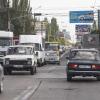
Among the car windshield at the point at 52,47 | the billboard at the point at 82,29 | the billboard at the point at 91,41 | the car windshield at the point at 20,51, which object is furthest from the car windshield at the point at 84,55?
the billboard at the point at 82,29

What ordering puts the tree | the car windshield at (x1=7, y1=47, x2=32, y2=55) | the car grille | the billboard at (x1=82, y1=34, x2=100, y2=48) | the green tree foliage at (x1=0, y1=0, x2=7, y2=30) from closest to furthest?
the car grille → the car windshield at (x1=7, y1=47, x2=32, y2=55) → the billboard at (x1=82, y1=34, x2=100, y2=48) → the green tree foliage at (x1=0, y1=0, x2=7, y2=30) → the tree

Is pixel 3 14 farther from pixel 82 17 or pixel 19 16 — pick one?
pixel 82 17

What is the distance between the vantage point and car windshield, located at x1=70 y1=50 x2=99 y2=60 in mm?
26703

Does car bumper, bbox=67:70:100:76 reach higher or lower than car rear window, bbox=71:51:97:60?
lower

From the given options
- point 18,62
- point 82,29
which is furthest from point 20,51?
point 82,29

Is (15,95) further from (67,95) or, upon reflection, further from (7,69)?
(7,69)

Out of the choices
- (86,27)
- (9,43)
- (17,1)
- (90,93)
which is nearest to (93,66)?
(90,93)

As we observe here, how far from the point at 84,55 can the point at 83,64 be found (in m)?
0.65

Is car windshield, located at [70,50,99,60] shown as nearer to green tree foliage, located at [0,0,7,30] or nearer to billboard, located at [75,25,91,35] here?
green tree foliage, located at [0,0,7,30]

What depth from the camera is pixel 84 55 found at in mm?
26734

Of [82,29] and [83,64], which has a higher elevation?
[82,29]

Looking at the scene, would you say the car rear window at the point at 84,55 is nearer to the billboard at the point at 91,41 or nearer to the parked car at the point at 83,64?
the parked car at the point at 83,64

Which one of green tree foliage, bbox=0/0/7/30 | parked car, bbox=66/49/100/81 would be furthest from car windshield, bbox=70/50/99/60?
green tree foliage, bbox=0/0/7/30

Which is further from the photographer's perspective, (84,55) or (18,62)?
(18,62)
